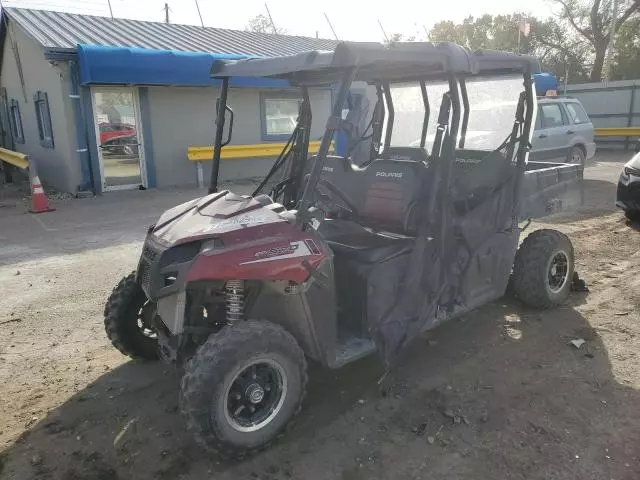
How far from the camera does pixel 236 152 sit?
13.5 m

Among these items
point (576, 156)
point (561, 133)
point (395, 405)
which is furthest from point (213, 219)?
point (576, 156)

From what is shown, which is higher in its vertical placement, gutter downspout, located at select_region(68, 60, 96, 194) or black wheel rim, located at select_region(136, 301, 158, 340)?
gutter downspout, located at select_region(68, 60, 96, 194)

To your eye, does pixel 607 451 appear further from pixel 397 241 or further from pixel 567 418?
pixel 397 241

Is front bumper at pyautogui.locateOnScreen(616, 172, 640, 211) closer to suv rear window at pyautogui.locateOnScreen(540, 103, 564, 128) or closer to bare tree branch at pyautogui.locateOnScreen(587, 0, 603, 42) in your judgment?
suv rear window at pyautogui.locateOnScreen(540, 103, 564, 128)

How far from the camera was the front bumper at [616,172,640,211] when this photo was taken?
306 inches

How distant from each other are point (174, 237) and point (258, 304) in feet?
2.07

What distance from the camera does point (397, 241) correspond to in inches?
152

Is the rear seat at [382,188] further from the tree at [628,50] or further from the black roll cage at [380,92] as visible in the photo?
the tree at [628,50]

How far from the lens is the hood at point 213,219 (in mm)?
3076

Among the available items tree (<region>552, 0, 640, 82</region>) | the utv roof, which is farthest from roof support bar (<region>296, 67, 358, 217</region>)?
tree (<region>552, 0, 640, 82</region>)

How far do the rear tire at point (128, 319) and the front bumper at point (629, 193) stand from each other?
7004mm

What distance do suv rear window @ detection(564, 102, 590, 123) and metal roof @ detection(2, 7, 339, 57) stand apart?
5.54 metres

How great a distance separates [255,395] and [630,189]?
7.02 m

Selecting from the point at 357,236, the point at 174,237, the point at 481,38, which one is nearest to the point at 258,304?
the point at 174,237
